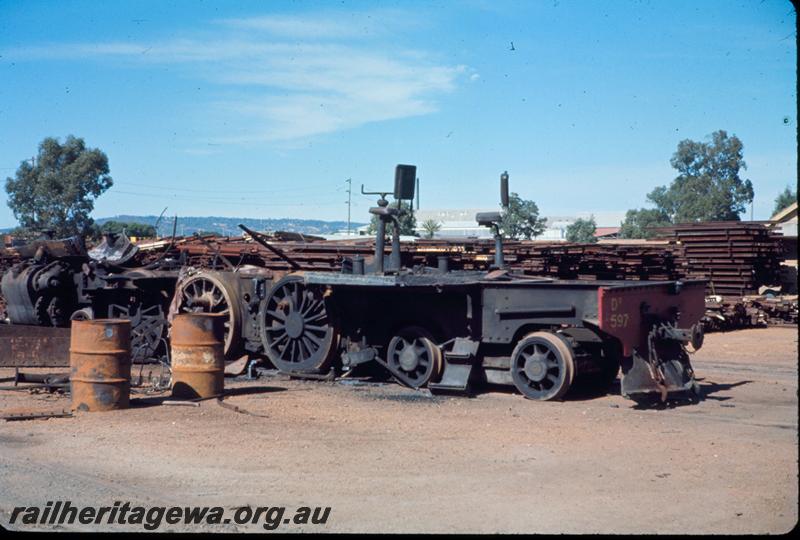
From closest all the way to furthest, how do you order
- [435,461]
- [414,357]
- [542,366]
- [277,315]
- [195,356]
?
1. [435,461]
2. [542,366]
3. [195,356]
4. [414,357]
5. [277,315]

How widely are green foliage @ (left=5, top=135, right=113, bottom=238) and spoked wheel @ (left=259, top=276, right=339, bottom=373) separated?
43.7m

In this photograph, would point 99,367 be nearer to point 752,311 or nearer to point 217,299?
point 217,299

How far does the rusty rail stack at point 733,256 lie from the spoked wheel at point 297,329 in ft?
48.1

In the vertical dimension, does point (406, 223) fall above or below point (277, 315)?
above

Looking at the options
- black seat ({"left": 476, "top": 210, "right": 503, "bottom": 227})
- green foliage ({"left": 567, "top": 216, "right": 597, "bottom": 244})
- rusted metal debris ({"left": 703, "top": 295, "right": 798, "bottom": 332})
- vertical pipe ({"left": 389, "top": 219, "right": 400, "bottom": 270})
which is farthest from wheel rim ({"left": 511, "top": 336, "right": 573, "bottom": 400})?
green foliage ({"left": 567, "top": 216, "right": 597, "bottom": 244})

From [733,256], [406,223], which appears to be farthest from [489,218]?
[406,223]

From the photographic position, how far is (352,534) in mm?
5898

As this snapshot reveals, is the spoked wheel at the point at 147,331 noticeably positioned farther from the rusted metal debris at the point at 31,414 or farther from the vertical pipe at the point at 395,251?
the rusted metal debris at the point at 31,414

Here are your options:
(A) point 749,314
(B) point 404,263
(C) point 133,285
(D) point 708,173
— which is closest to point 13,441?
(C) point 133,285

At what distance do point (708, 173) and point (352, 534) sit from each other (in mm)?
68311

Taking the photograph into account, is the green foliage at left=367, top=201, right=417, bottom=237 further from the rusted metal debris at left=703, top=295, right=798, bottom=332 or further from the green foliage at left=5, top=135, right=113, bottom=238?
the green foliage at left=5, top=135, right=113, bottom=238

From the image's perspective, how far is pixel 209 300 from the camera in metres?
15.0

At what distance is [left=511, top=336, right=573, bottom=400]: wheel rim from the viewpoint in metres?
11.3

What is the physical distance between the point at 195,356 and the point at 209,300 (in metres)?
3.27
